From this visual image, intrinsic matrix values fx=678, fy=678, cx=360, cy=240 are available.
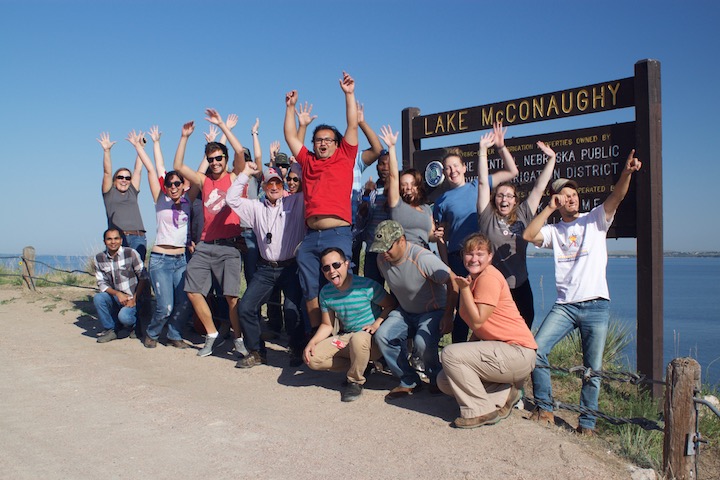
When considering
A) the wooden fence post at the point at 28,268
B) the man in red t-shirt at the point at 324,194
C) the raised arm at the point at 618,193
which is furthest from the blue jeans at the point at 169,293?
the wooden fence post at the point at 28,268

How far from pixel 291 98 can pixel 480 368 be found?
3289 millimetres

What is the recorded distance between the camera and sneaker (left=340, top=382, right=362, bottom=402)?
19.3ft

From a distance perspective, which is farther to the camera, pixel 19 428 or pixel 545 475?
pixel 19 428

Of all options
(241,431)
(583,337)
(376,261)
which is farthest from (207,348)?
(583,337)

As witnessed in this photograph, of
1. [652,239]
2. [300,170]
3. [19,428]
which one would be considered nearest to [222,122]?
[300,170]

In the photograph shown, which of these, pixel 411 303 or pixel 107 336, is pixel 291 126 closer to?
pixel 411 303

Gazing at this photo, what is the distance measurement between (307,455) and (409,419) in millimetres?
1002

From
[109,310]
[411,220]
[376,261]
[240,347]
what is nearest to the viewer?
[411,220]

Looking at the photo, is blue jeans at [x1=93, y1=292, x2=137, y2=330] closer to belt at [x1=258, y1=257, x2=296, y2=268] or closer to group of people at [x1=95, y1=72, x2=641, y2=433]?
group of people at [x1=95, y1=72, x2=641, y2=433]

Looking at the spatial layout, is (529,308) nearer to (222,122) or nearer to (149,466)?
(149,466)

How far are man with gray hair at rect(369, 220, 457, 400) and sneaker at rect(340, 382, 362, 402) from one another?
255 millimetres

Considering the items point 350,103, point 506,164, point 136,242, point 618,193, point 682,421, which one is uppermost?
point 350,103

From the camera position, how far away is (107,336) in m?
8.62

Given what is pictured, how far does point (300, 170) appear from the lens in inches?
285
